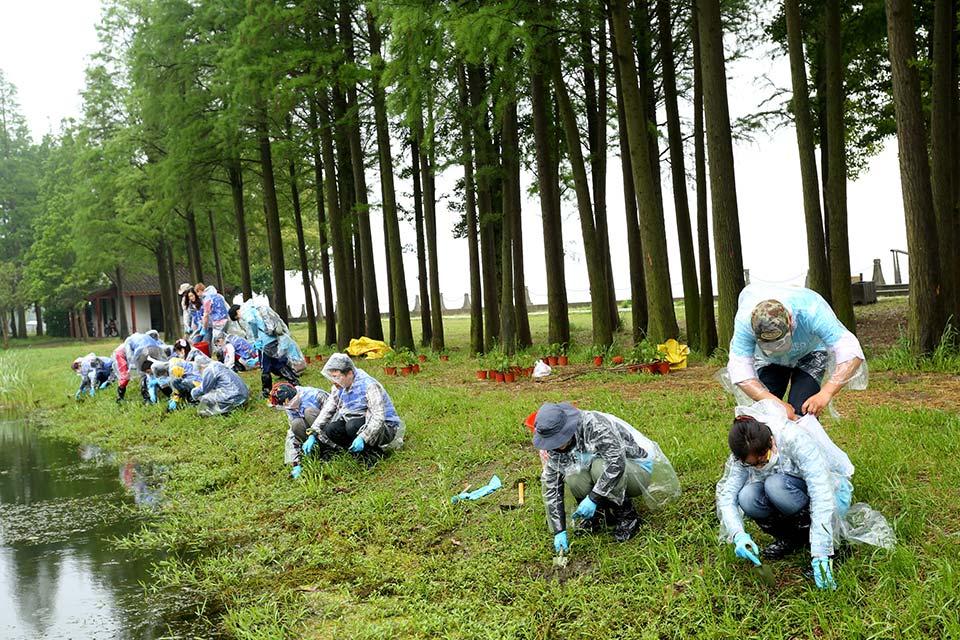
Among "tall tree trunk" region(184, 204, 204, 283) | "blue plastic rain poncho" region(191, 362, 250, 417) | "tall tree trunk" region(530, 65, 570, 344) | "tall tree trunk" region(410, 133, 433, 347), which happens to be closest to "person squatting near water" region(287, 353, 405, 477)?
"blue plastic rain poncho" region(191, 362, 250, 417)

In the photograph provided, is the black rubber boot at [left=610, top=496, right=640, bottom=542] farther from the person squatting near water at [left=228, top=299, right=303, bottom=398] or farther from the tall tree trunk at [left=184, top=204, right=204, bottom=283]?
the tall tree trunk at [left=184, top=204, right=204, bottom=283]

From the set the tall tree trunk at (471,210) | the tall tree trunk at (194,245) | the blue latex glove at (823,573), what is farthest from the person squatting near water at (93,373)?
the blue latex glove at (823,573)

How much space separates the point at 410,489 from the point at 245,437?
3.83 m

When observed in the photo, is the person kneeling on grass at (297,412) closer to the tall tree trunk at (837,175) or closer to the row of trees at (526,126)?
the row of trees at (526,126)

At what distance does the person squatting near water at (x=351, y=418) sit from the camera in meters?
7.61

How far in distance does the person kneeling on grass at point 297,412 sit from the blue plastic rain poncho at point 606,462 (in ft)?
11.6

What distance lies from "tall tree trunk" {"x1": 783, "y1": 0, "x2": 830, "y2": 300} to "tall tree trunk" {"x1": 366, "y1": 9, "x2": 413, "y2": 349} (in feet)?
26.1

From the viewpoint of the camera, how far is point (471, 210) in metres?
14.9

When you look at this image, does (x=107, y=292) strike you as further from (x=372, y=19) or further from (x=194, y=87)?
(x=372, y=19)

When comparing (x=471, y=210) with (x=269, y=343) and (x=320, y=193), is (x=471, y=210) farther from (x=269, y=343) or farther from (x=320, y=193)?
(x=320, y=193)

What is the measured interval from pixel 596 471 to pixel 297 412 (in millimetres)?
4374

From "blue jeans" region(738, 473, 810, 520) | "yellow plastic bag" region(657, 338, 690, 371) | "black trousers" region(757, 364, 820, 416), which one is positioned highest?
"black trousers" region(757, 364, 820, 416)

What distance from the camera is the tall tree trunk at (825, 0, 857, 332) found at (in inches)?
426

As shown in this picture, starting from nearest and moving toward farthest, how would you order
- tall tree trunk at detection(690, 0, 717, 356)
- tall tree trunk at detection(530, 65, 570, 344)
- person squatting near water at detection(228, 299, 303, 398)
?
tall tree trunk at detection(690, 0, 717, 356)
person squatting near water at detection(228, 299, 303, 398)
tall tree trunk at detection(530, 65, 570, 344)
